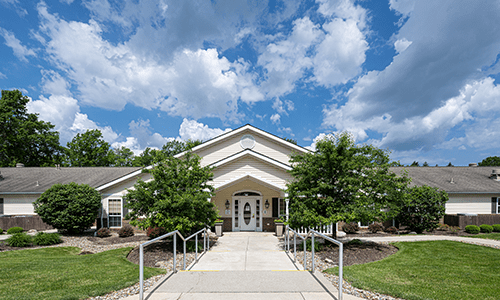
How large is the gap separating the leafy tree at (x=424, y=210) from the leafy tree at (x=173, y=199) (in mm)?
12357

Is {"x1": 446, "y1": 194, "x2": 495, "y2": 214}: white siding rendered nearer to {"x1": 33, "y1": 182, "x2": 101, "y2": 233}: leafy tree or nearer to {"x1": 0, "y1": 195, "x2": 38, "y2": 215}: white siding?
{"x1": 33, "y1": 182, "x2": 101, "y2": 233}: leafy tree

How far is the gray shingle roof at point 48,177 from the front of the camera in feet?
63.1

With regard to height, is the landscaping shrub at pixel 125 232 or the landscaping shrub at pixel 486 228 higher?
the landscaping shrub at pixel 125 232

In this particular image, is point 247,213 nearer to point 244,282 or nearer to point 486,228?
point 244,282

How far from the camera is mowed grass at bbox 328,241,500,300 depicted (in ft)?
18.4

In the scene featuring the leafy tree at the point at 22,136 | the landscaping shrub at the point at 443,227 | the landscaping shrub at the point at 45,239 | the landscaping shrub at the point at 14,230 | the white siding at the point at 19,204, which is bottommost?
the landscaping shrub at the point at 443,227

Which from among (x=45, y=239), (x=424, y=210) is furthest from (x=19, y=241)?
(x=424, y=210)

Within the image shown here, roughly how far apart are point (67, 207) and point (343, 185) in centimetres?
1570

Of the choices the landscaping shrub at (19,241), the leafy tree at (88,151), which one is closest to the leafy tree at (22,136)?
the leafy tree at (88,151)

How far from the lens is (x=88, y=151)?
143ft

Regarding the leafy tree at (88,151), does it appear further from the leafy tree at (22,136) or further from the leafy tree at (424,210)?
the leafy tree at (424,210)

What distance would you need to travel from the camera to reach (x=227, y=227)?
1598 centimetres

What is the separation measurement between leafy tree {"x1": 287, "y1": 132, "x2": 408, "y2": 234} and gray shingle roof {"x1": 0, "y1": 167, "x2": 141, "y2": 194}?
13774 mm

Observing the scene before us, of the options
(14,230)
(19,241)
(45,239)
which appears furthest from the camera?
(14,230)
